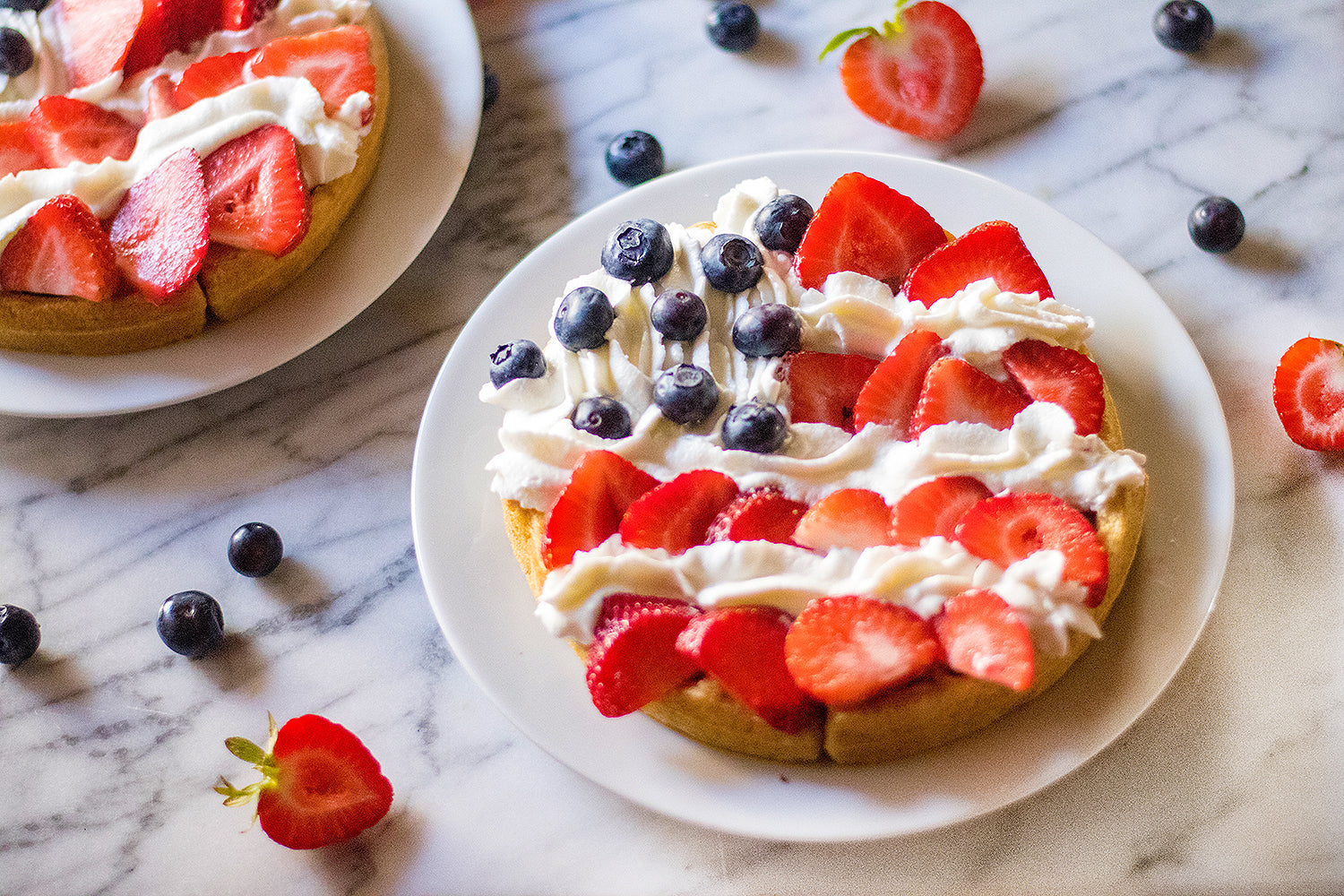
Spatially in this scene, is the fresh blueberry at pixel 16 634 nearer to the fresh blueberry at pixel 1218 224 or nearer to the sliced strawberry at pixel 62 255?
the sliced strawberry at pixel 62 255

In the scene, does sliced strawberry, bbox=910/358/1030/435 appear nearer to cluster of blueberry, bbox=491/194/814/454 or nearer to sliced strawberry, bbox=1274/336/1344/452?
cluster of blueberry, bbox=491/194/814/454

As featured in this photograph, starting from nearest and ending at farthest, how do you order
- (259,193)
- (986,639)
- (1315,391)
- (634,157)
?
(986,639) → (1315,391) → (259,193) → (634,157)

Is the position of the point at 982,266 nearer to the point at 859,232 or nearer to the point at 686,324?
the point at 859,232

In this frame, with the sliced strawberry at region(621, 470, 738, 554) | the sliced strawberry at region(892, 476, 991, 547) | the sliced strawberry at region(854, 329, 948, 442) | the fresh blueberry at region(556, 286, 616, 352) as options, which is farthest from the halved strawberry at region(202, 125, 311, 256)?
the sliced strawberry at region(892, 476, 991, 547)

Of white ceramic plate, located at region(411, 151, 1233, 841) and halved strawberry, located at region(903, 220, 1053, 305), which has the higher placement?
halved strawberry, located at region(903, 220, 1053, 305)

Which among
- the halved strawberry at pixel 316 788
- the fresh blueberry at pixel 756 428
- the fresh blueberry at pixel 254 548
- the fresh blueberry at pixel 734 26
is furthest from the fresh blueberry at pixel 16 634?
the fresh blueberry at pixel 734 26

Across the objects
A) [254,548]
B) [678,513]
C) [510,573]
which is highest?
[678,513]

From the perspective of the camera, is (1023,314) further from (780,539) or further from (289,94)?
(289,94)

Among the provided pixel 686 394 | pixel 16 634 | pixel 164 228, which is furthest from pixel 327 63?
pixel 16 634
